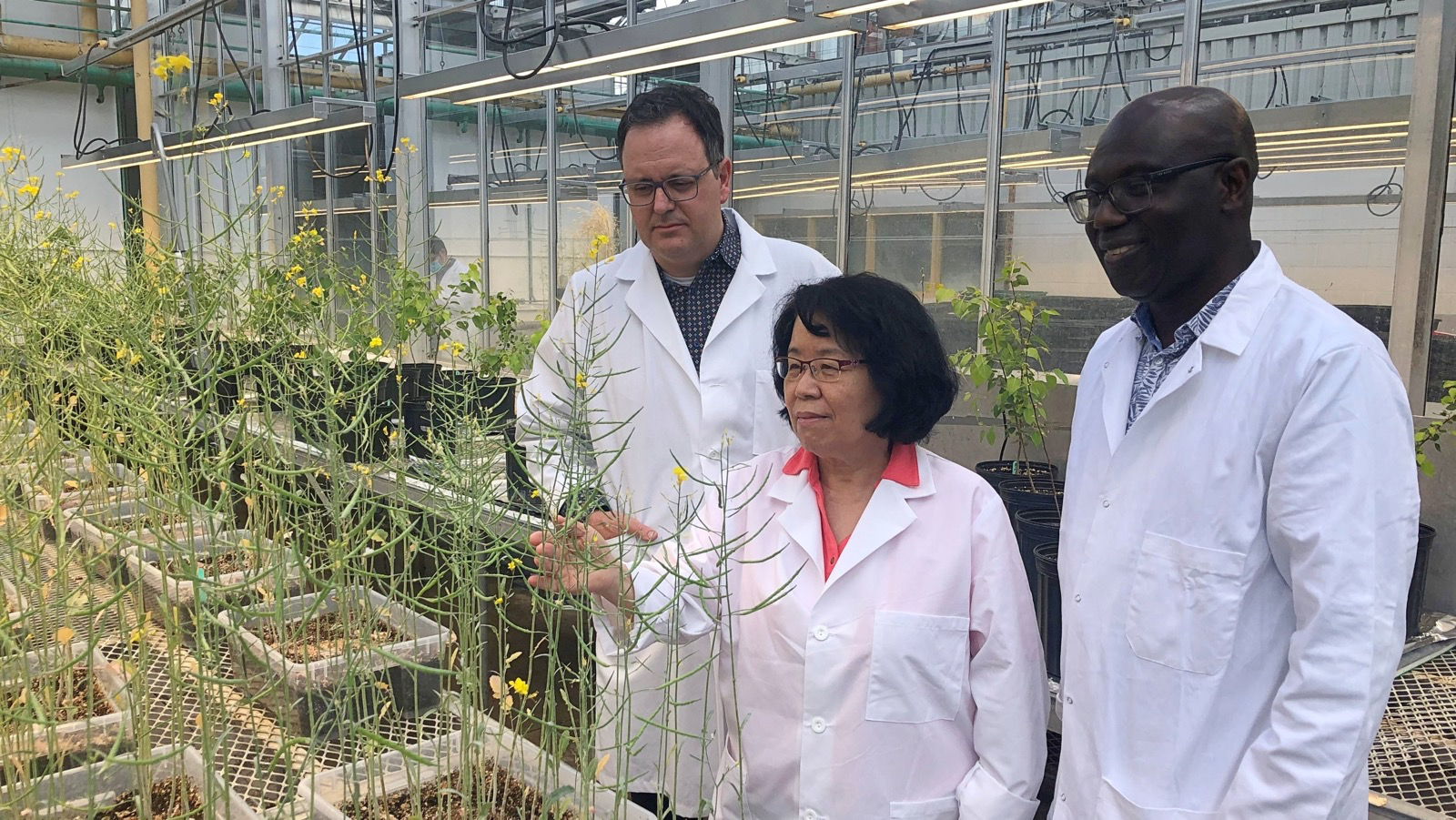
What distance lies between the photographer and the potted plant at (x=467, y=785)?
124 cm

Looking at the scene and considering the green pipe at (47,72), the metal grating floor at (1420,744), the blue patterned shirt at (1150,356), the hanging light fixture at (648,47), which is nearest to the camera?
the blue patterned shirt at (1150,356)

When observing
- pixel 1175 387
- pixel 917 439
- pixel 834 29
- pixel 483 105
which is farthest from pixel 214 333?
pixel 483 105

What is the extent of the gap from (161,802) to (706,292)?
3.93ft

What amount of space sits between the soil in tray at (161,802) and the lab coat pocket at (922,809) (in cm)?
88

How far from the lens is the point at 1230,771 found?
Answer: 113cm

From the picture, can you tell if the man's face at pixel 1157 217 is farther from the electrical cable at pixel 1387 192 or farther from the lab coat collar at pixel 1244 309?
the electrical cable at pixel 1387 192

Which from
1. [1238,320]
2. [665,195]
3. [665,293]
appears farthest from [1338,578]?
[665,293]

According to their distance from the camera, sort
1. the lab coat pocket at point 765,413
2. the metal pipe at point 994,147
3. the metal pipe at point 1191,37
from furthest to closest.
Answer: the metal pipe at point 994,147
the metal pipe at point 1191,37
the lab coat pocket at point 765,413

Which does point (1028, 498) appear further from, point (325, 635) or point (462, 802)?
point (462, 802)

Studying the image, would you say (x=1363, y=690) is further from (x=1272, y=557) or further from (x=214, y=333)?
(x=214, y=333)

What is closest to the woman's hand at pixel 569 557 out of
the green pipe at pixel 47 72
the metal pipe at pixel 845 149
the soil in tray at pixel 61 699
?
the soil in tray at pixel 61 699

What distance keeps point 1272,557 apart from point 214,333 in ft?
4.26

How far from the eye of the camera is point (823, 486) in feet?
5.05

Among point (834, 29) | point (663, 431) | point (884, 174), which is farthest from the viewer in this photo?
point (884, 174)
